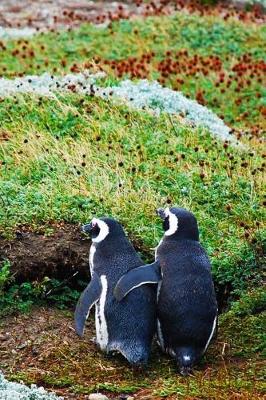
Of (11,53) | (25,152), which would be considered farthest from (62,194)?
(11,53)

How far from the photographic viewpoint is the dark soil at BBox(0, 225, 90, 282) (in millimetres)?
7523

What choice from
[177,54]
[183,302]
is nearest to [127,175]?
[183,302]

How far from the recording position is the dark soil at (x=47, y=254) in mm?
7523

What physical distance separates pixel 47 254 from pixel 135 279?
1285 millimetres

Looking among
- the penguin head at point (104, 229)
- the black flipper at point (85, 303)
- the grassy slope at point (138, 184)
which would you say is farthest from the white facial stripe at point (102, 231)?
the grassy slope at point (138, 184)

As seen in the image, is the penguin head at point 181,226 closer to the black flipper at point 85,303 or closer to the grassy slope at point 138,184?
the black flipper at point 85,303

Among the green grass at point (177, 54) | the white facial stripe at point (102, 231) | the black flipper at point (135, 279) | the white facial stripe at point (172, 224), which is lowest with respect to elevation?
the green grass at point (177, 54)

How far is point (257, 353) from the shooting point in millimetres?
6730

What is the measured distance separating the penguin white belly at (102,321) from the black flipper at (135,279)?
6.5 inches

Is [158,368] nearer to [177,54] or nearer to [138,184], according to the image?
[138,184]

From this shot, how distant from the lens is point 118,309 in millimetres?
6547

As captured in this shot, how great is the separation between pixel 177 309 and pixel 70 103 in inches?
173

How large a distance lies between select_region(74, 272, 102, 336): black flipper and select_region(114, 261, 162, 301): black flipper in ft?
0.59

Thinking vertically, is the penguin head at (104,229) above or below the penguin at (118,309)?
above
